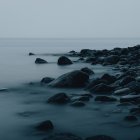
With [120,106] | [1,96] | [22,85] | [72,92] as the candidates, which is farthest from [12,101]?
[22,85]

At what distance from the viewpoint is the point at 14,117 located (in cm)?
789

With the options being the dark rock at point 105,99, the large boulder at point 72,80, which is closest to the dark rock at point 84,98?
the dark rock at point 105,99

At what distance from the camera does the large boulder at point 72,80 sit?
40.2ft

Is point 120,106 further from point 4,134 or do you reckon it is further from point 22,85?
point 22,85

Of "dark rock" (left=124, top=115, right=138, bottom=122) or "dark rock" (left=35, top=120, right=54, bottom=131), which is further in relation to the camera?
"dark rock" (left=124, top=115, right=138, bottom=122)

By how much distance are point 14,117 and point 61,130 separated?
1596 millimetres

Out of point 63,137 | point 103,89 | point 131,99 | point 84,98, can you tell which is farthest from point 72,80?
point 63,137

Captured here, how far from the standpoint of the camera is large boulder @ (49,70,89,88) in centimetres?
1224

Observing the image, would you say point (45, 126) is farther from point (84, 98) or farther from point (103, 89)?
point (103, 89)

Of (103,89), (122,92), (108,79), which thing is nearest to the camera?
(122,92)

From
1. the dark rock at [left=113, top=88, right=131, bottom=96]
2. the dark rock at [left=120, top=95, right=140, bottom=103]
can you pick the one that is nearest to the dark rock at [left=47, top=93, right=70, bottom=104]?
the dark rock at [left=120, top=95, right=140, bottom=103]

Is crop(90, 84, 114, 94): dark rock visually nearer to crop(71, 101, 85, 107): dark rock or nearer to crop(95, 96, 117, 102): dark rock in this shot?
crop(95, 96, 117, 102): dark rock

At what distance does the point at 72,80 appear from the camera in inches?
485

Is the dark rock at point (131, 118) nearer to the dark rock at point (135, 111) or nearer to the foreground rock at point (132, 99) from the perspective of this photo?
the dark rock at point (135, 111)
